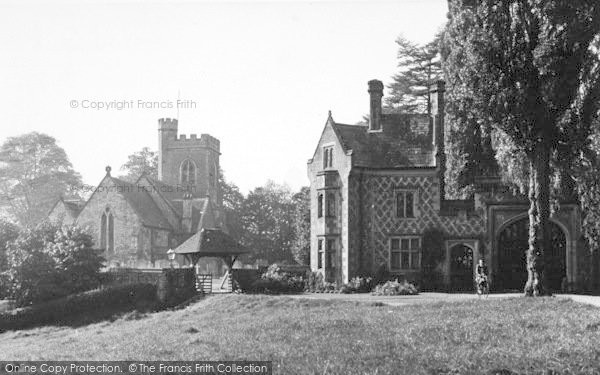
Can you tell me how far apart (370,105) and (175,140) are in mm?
43578

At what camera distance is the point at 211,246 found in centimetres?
3791

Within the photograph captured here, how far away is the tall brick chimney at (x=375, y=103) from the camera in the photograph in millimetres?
40625

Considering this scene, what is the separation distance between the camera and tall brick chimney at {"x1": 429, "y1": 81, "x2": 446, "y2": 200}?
125 ft

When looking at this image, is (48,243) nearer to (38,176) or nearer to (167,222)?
(167,222)

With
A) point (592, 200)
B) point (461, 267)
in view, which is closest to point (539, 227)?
point (592, 200)

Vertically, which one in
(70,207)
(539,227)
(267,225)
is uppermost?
(70,207)

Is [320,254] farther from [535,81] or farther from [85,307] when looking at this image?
[535,81]

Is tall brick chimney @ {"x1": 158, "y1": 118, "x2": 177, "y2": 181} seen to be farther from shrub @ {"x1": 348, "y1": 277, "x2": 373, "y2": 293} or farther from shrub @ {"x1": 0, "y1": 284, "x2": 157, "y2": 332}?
shrub @ {"x1": 348, "y1": 277, "x2": 373, "y2": 293}

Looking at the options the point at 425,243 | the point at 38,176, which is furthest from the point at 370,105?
the point at 38,176

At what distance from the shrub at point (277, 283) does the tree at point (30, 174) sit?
39.0 metres

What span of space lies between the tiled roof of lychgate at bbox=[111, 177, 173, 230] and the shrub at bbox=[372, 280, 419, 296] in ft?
94.2

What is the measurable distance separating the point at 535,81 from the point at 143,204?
144 ft

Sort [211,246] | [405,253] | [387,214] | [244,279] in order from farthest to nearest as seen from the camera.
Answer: [387,214], [405,253], [211,246], [244,279]

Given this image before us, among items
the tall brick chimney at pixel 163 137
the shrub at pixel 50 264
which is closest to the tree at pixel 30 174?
the tall brick chimney at pixel 163 137
